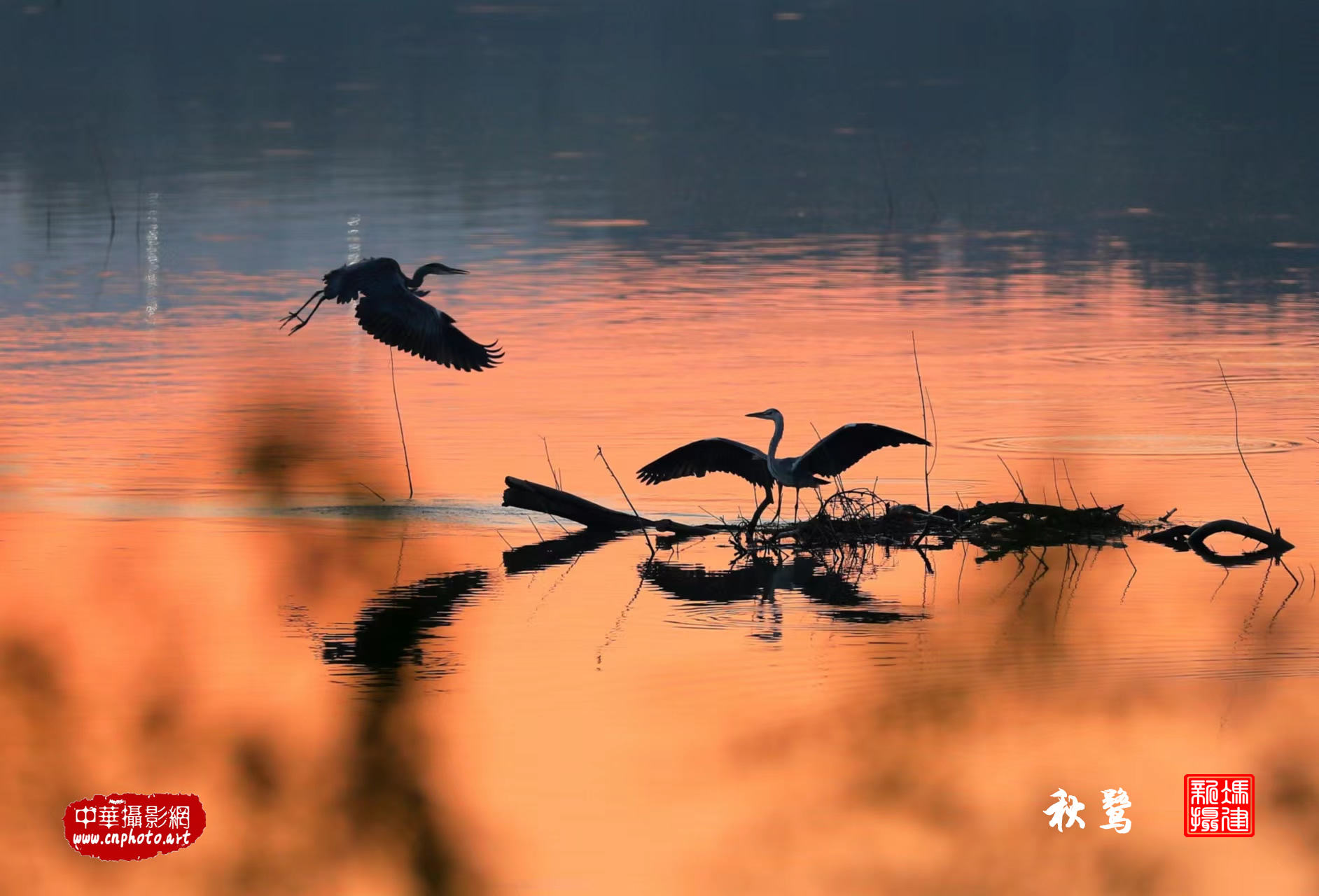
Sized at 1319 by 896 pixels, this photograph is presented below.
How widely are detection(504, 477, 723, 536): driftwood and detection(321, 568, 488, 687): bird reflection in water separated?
0.81 meters

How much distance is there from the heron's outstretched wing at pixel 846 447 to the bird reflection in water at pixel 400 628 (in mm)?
1893

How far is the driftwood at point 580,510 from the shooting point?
13.6 metres

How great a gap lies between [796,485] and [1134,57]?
175 feet

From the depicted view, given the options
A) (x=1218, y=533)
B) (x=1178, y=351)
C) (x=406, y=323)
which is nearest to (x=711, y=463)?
(x=406, y=323)

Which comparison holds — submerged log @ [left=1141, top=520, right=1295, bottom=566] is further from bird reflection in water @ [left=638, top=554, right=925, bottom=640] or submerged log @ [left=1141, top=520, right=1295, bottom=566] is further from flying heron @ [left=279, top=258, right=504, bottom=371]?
flying heron @ [left=279, top=258, right=504, bottom=371]

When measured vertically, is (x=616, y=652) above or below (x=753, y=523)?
below

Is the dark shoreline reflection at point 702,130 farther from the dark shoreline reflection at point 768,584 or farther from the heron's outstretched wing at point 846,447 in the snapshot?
the dark shoreline reflection at point 768,584

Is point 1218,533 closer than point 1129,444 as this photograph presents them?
Yes

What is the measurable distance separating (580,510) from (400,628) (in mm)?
2378

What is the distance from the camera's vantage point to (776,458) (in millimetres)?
13250

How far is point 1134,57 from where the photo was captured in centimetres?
6412

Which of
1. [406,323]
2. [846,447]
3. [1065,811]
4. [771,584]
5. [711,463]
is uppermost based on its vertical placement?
[406,323]

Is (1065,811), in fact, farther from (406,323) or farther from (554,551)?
(406,323)

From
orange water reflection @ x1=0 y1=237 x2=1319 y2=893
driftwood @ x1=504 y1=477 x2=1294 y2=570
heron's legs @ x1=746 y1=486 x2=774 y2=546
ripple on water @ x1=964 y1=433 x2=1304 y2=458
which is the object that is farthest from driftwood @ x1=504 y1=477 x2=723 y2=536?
ripple on water @ x1=964 y1=433 x2=1304 y2=458
